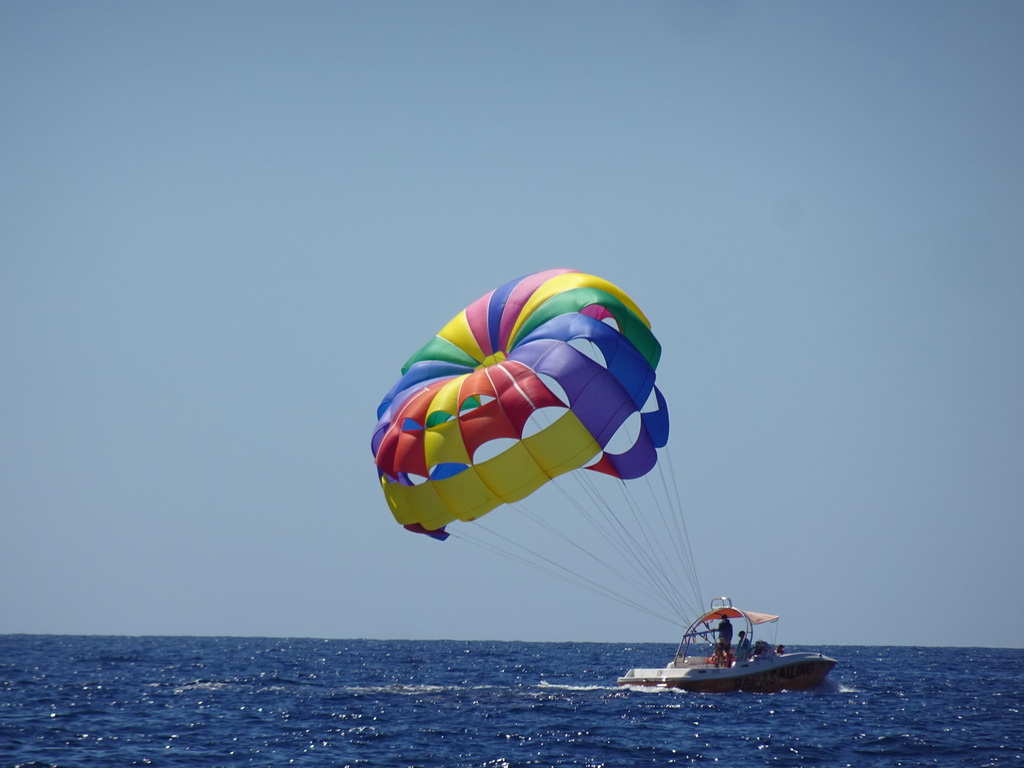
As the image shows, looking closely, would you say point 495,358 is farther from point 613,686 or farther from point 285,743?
point 613,686

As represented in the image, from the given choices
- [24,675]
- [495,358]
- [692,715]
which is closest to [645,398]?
[495,358]

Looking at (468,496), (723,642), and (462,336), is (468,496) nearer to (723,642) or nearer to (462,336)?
(462,336)

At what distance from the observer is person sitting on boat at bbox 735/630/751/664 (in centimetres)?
2836

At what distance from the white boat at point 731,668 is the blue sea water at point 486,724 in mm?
424

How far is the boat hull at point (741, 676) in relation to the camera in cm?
2791

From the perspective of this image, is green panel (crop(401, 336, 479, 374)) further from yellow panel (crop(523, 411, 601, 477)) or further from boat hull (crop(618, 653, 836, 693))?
boat hull (crop(618, 653, 836, 693))

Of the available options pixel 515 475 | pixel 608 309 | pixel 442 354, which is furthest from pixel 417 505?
pixel 608 309

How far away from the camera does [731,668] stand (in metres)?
27.9

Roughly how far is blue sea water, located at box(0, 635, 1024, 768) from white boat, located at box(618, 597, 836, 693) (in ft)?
1.39

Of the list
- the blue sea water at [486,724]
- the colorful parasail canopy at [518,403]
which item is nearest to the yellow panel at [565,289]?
the colorful parasail canopy at [518,403]

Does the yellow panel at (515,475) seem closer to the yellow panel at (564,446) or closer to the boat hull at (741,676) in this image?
the yellow panel at (564,446)

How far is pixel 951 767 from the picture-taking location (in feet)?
63.3

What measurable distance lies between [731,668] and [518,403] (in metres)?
10.2

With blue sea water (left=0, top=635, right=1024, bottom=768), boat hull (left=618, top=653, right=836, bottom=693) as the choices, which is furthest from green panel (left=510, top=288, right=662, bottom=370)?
boat hull (left=618, top=653, right=836, bottom=693)
